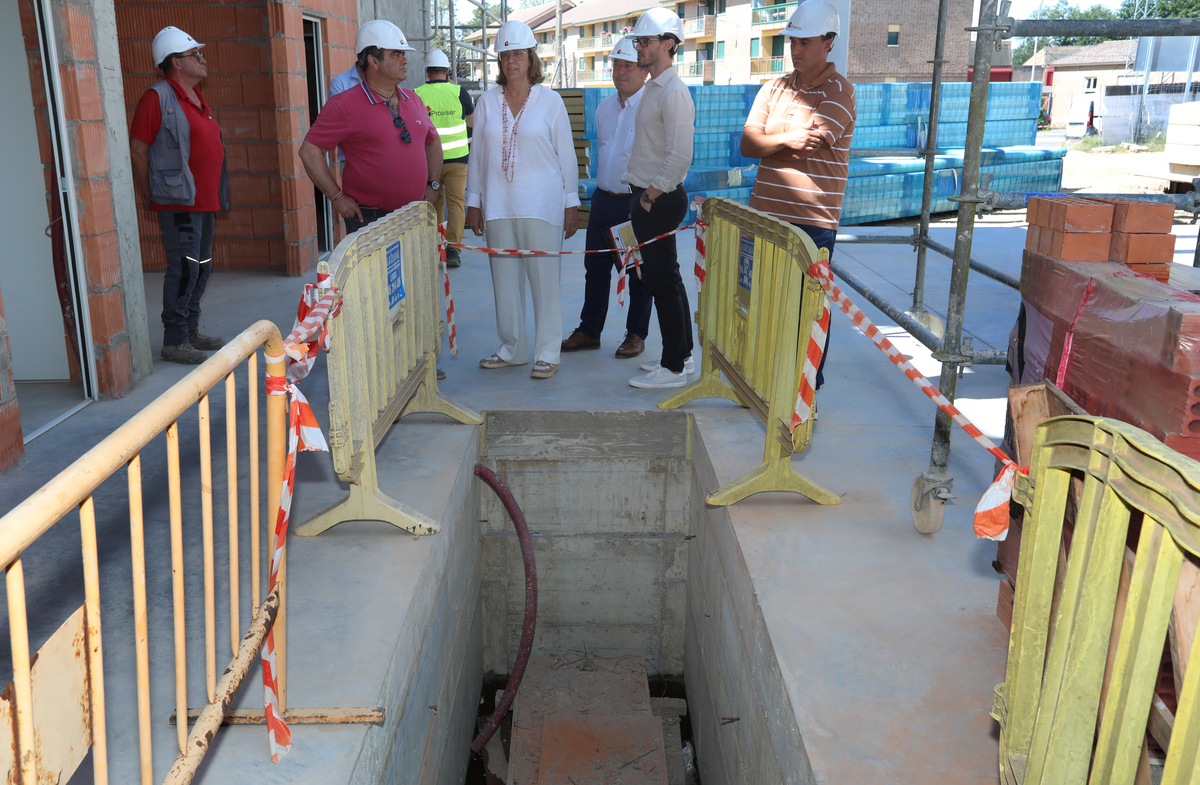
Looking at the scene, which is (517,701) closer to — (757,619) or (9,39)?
(757,619)

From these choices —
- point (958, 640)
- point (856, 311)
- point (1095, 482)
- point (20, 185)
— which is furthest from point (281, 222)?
point (1095, 482)

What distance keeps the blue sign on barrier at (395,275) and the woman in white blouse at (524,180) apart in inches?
51.9

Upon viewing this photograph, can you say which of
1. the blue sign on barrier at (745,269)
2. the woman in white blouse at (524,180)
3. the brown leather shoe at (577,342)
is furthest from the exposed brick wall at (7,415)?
the blue sign on barrier at (745,269)

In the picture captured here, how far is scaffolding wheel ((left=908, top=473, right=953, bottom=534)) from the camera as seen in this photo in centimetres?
363

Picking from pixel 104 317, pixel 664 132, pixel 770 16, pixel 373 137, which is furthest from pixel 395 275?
pixel 770 16

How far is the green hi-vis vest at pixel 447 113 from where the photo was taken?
8.42 meters

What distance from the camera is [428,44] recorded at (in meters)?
15.2

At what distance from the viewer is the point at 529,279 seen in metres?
5.52

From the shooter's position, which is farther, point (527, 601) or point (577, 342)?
point (577, 342)

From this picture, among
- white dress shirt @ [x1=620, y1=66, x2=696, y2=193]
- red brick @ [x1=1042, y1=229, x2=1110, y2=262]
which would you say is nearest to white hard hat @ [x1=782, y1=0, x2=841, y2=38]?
white dress shirt @ [x1=620, y1=66, x2=696, y2=193]

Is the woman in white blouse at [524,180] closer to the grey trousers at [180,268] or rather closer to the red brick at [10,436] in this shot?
the grey trousers at [180,268]

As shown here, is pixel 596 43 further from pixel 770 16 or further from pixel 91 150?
pixel 91 150

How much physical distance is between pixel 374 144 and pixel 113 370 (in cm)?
197

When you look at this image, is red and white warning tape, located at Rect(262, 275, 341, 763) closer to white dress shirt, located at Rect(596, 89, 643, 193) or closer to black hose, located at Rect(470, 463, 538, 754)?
black hose, located at Rect(470, 463, 538, 754)
